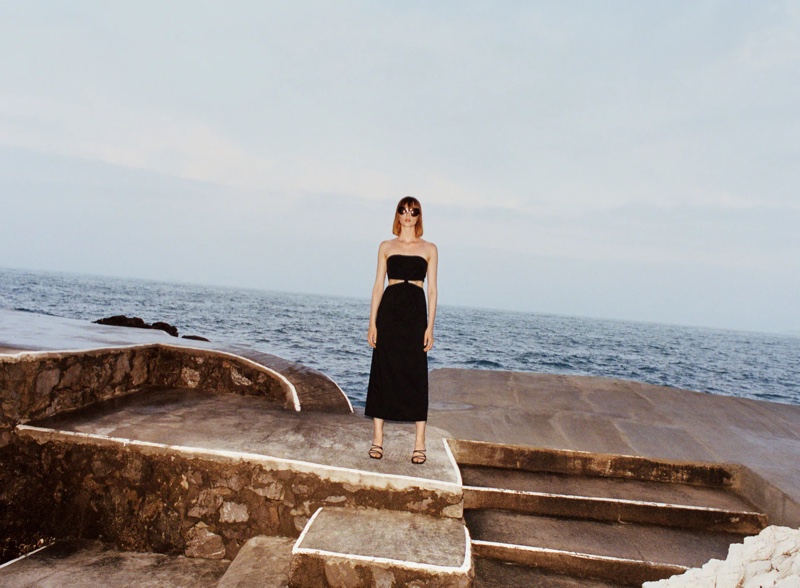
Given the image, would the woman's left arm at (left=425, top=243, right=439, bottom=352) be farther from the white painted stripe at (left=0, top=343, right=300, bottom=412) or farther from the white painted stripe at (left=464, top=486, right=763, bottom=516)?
the white painted stripe at (left=0, top=343, right=300, bottom=412)

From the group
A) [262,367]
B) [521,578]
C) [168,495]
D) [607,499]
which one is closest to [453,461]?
[521,578]

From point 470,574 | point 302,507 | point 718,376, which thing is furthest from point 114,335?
point 718,376

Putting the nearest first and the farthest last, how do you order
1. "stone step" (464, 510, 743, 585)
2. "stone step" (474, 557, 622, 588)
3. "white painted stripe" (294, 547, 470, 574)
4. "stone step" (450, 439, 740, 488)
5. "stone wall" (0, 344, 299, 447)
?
"white painted stripe" (294, 547, 470, 574)
"stone step" (474, 557, 622, 588)
"stone step" (464, 510, 743, 585)
"stone wall" (0, 344, 299, 447)
"stone step" (450, 439, 740, 488)

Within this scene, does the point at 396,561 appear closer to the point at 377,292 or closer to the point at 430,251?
the point at 377,292

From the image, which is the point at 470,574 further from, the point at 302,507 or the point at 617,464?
the point at 617,464

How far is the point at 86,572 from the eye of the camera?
10.5 feet

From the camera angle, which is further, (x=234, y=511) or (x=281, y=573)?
(x=234, y=511)

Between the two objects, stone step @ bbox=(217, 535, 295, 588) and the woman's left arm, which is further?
the woman's left arm

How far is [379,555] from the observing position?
2.67 m

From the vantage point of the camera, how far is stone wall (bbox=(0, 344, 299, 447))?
12.3ft

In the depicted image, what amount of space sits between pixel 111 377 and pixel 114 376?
0.14 feet

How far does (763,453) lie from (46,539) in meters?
6.53

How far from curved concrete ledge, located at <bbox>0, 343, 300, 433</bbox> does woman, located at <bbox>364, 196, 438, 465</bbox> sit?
1.54m

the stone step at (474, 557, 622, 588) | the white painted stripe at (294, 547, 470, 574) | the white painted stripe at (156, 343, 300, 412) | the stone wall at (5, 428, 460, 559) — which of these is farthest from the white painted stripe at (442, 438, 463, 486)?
the white painted stripe at (156, 343, 300, 412)
